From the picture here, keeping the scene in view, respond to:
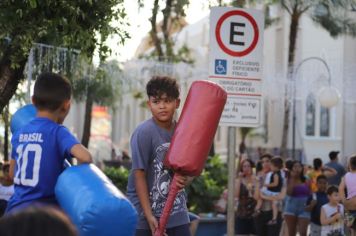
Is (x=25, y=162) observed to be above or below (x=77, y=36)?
below

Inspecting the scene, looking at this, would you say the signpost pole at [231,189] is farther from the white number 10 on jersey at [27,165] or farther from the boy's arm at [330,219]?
the boy's arm at [330,219]

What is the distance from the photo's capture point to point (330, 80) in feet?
70.9

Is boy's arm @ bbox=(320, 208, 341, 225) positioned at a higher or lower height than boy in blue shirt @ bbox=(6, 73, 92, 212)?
lower

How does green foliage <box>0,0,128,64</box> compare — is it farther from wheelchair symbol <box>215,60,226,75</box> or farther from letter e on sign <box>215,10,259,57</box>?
wheelchair symbol <box>215,60,226,75</box>

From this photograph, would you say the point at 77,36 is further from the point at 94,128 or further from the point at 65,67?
the point at 94,128

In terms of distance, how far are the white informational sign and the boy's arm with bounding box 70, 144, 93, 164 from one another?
2.87m

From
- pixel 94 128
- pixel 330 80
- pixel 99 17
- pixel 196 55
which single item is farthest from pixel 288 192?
pixel 94 128

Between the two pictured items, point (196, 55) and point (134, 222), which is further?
point (196, 55)

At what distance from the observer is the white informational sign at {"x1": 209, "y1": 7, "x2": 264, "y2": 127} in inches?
295

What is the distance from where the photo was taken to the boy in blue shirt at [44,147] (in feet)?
15.8

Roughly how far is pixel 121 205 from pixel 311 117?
38050mm

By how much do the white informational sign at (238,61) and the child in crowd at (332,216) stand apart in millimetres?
5152

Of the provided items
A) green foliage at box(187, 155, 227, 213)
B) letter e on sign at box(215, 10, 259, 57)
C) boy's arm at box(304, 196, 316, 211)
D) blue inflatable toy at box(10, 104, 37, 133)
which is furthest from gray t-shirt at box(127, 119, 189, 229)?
green foliage at box(187, 155, 227, 213)

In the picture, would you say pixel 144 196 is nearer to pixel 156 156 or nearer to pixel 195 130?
pixel 156 156
